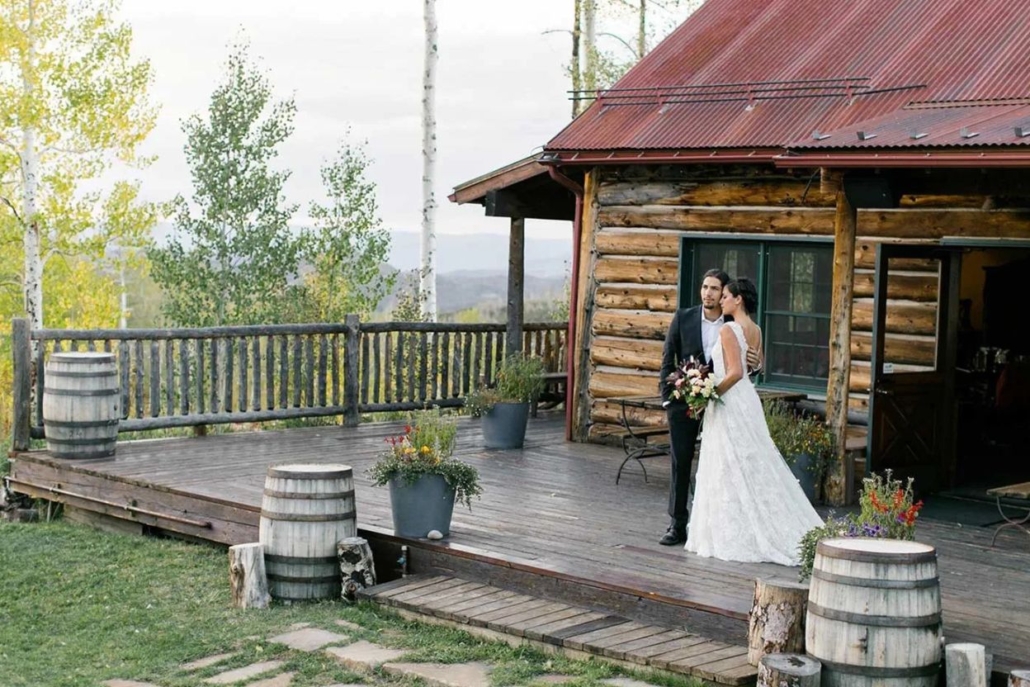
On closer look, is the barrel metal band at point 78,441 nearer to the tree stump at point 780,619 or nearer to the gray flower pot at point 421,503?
the gray flower pot at point 421,503

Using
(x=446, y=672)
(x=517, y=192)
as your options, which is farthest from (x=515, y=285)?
(x=446, y=672)

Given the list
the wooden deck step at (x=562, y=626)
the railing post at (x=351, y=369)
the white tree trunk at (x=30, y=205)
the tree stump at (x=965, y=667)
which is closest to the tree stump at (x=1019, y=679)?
the tree stump at (x=965, y=667)

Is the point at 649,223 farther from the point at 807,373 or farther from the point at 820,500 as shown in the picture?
the point at 820,500

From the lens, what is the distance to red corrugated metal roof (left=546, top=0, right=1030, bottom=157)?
1122 centimetres

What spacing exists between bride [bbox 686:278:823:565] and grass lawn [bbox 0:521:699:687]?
5.19 ft

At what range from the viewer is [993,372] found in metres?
14.1

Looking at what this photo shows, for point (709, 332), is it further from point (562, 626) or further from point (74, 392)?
point (74, 392)

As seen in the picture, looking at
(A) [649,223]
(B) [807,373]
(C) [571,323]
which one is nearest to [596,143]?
(A) [649,223]

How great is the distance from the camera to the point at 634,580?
7574 mm

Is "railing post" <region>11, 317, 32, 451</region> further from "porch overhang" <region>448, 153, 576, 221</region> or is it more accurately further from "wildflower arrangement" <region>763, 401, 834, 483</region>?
"wildflower arrangement" <region>763, 401, 834, 483</region>

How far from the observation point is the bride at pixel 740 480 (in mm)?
8141

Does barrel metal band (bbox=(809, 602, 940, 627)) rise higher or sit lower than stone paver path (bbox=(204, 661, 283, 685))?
higher

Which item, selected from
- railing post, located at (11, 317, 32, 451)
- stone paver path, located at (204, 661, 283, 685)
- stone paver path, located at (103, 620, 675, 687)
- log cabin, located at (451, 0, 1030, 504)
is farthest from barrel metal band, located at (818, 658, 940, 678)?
railing post, located at (11, 317, 32, 451)

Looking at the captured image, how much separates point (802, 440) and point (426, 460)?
2.87 m
